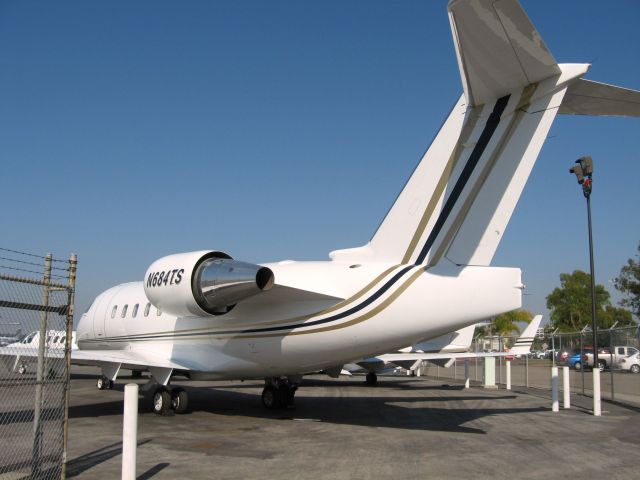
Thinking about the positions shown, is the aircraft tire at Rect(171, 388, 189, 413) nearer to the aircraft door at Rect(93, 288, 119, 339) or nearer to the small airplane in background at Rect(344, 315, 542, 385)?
the small airplane in background at Rect(344, 315, 542, 385)

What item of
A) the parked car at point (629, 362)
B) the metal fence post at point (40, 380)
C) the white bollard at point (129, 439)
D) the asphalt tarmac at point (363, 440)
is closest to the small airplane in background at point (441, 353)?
the asphalt tarmac at point (363, 440)

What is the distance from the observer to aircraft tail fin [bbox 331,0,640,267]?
A: 6918mm

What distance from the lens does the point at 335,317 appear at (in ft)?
32.1

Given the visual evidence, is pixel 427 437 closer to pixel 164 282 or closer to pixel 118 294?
pixel 164 282

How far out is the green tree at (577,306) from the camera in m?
81.9

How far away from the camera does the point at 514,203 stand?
28.1 feet

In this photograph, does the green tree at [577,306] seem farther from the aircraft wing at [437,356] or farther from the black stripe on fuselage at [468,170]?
the black stripe on fuselage at [468,170]

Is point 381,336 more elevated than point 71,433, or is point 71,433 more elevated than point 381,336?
point 381,336

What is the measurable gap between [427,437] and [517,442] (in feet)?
4.44

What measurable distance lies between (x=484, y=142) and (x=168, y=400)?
7.91 m

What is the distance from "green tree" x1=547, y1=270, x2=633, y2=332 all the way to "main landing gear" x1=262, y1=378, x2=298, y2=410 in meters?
76.6

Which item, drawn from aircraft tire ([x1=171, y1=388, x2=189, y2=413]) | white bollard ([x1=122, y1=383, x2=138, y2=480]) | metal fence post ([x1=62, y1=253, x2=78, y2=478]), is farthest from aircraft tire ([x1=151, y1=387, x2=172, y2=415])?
white bollard ([x1=122, y1=383, x2=138, y2=480])

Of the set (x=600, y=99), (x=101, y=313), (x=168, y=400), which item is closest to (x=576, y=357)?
(x=101, y=313)

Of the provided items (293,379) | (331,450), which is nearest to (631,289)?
(293,379)
